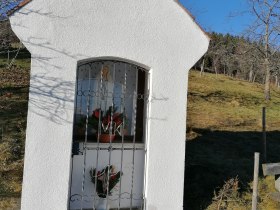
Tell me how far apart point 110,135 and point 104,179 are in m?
0.71

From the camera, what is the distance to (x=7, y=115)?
1093 centimetres

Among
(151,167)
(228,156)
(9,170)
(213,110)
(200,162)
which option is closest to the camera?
(151,167)

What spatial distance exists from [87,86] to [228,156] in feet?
19.6

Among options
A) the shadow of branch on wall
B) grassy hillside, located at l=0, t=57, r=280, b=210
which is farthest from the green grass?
the shadow of branch on wall

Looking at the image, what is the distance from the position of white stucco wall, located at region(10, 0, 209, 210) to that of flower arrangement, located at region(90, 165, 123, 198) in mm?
625

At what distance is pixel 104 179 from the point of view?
574cm

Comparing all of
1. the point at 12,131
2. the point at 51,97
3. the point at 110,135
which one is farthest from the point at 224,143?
the point at 51,97

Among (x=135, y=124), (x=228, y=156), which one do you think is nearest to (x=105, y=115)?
(x=135, y=124)

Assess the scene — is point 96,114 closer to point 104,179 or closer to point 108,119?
point 108,119

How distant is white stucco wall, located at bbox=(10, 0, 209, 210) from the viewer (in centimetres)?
486

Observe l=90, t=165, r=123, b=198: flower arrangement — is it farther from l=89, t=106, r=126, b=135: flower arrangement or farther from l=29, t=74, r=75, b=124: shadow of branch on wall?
l=29, t=74, r=75, b=124: shadow of branch on wall

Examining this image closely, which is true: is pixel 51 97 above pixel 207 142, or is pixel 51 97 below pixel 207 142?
above

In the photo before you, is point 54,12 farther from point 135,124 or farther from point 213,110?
point 213,110

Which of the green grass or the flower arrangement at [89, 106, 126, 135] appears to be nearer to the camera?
the flower arrangement at [89, 106, 126, 135]
